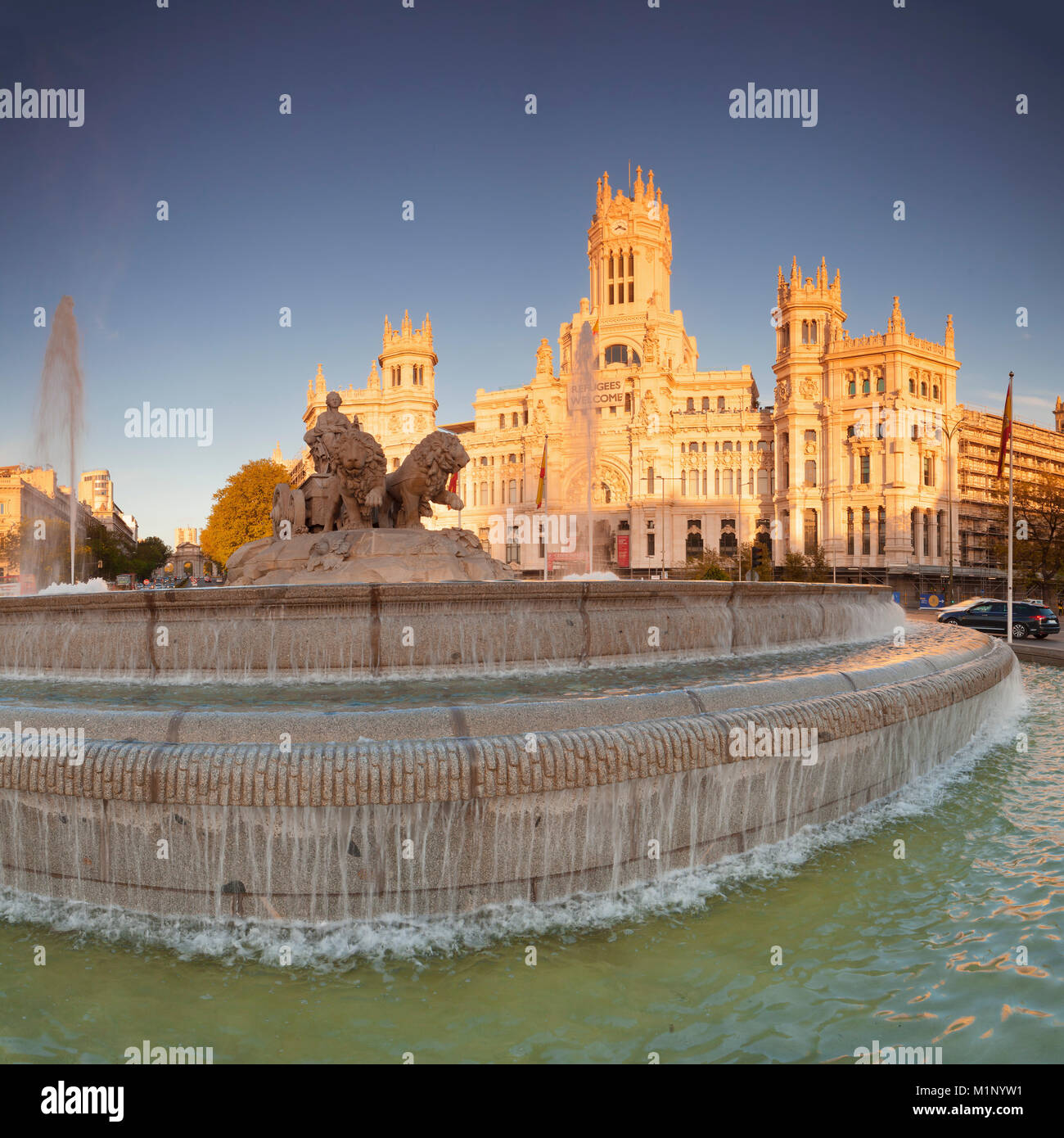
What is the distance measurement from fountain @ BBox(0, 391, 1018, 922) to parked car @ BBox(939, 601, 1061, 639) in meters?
17.4

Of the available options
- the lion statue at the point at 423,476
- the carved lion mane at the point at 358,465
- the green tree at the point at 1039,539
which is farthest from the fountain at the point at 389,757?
the green tree at the point at 1039,539

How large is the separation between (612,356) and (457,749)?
88.4m

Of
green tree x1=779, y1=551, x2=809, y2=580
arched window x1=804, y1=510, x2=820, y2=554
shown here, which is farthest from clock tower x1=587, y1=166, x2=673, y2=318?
green tree x1=779, y1=551, x2=809, y2=580

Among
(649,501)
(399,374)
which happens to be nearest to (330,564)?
(649,501)

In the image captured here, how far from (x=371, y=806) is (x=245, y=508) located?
55.7 meters

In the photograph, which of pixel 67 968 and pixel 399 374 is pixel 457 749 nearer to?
pixel 67 968

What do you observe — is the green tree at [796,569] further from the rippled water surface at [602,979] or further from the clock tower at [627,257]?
the rippled water surface at [602,979]

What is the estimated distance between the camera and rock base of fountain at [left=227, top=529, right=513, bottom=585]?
1110cm

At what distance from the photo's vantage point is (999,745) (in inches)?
308

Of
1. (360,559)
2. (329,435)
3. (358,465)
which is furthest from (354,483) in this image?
(360,559)

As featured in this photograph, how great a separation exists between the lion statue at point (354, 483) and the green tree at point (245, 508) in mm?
42128

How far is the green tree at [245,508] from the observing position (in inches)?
2117

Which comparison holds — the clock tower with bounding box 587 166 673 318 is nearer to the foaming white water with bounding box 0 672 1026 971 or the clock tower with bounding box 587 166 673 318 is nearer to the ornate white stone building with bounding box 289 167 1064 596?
the ornate white stone building with bounding box 289 167 1064 596

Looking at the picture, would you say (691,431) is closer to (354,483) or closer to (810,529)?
(810,529)
